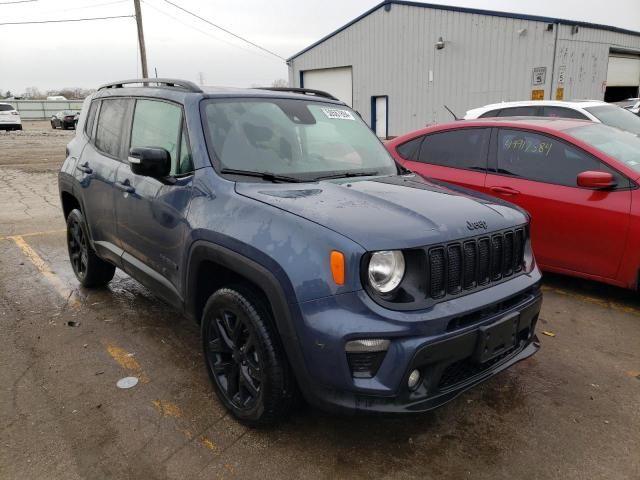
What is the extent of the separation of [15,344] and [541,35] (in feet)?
63.3

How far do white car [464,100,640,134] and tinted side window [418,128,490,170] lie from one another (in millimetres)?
2949

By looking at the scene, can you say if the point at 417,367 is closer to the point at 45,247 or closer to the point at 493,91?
the point at 45,247

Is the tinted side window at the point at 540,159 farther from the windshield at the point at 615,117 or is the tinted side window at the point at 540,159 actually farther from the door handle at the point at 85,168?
the windshield at the point at 615,117

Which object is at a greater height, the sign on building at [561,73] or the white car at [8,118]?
the sign on building at [561,73]

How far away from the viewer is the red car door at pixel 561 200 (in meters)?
4.26

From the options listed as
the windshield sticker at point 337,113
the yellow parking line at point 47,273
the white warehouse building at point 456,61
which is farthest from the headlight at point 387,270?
the white warehouse building at point 456,61

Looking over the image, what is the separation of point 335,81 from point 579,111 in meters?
18.8

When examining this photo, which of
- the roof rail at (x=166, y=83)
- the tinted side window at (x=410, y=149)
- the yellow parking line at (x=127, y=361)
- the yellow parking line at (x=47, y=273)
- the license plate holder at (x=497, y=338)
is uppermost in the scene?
the roof rail at (x=166, y=83)

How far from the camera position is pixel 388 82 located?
23.5m

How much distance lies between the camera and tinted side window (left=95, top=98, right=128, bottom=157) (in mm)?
4078

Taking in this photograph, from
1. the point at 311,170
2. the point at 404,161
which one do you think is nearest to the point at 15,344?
the point at 311,170

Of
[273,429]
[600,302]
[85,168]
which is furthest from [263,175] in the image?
[600,302]

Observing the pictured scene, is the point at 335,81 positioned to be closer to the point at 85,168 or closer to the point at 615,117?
the point at 615,117

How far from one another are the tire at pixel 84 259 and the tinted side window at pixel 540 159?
394cm
